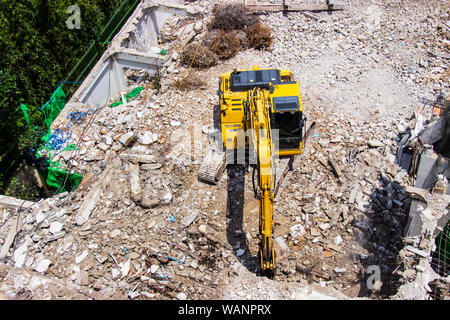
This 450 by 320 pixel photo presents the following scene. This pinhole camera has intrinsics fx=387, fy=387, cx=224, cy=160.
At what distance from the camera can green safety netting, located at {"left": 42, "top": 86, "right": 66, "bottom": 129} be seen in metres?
13.9

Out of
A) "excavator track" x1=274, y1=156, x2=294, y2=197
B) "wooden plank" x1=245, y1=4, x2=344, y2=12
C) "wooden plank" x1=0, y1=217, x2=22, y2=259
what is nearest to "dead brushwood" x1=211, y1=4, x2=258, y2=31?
"wooden plank" x1=245, y1=4, x2=344, y2=12

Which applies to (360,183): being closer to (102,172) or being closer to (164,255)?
(164,255)

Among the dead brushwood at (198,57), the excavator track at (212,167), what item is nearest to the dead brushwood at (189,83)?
the dead brushwood at (198,57)

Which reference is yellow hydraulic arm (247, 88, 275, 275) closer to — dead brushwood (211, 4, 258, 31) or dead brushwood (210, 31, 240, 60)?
dead brushwood (210, 31, 240, 60)

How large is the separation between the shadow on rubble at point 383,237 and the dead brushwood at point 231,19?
9148 millimetres

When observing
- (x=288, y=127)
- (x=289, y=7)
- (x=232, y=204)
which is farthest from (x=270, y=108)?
(x=289, y=7)

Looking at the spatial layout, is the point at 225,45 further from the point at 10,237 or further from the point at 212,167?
the point at 10,237

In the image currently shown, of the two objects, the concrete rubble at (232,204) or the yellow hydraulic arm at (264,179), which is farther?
the concrete rubble at (232,204)

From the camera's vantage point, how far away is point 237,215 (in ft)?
34.7

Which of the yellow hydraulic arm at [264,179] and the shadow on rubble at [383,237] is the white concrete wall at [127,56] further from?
the shadow on rubble at [383,237]

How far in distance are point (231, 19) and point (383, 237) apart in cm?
1091

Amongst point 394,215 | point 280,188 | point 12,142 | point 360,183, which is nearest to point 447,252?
point 394,215

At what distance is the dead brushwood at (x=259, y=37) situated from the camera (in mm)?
15727

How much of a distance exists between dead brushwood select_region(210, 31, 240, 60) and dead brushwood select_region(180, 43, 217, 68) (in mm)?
308
